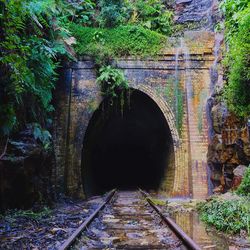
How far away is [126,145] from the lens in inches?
824

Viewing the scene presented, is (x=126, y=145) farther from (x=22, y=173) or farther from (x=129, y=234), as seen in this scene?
(x=129, y=234)

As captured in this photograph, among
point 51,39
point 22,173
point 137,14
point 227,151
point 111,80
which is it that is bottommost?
point 22,173

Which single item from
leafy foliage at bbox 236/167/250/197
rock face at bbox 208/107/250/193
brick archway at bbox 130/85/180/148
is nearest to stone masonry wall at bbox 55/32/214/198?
brick archway at bbox 130/85/180/148

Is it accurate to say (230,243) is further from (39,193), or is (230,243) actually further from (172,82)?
(172,82)

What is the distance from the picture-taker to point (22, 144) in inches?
257

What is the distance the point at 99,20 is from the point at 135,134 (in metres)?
7.91

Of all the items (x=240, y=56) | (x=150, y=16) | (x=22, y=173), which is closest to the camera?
(x=22, y=173)

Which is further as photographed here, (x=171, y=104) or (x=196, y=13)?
(x=196, y=13)

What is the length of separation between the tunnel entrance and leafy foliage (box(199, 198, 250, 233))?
5.84 m

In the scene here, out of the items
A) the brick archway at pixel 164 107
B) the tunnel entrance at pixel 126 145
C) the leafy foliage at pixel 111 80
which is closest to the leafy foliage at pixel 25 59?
the leafy foliage at pixel 111 80

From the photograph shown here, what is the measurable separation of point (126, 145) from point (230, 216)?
15888mm

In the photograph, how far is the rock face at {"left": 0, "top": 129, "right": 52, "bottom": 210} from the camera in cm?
596

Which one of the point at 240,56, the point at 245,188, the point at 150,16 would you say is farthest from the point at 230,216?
the point at 150,16

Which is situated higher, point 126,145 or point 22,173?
point 126,145
